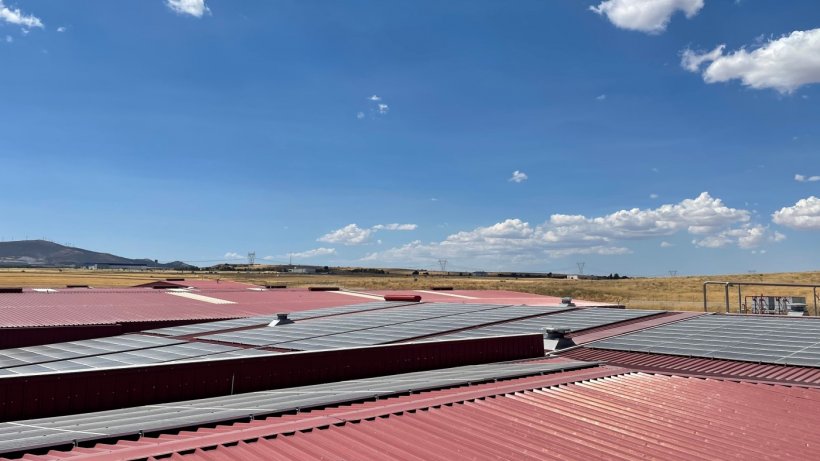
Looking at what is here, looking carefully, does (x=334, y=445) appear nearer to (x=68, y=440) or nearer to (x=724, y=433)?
(x=68, y=440)

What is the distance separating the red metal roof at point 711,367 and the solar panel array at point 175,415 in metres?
4.09

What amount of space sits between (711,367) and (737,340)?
458 centimetres

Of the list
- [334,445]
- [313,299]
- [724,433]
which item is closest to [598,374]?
[724,433]

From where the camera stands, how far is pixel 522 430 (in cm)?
989

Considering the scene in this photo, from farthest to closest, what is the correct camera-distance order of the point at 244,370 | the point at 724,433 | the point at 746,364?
the point at 746,364 → the point at 244,370 → the point at 724,433

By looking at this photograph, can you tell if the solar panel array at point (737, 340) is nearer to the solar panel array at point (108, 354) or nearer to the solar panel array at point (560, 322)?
the solar panel array at point (560, 322)

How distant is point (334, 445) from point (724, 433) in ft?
22.2

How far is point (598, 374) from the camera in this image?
15.2 meters

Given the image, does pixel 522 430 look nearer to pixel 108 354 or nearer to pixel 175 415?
pixel 175 415

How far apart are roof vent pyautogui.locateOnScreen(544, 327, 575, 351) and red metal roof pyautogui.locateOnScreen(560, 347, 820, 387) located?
1307 millimetres

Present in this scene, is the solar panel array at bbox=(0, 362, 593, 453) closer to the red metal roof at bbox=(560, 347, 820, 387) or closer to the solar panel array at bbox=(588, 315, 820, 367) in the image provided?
the red metal roof at bbox=(560, 347, 820, 387)

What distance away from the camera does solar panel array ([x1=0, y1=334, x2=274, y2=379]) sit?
1934 centimetres

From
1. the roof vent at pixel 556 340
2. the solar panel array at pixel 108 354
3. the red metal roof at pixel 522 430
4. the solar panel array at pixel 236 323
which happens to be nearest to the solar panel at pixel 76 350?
the solar panel array at pixel 108 354

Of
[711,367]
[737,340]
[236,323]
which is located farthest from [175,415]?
[236,323]
